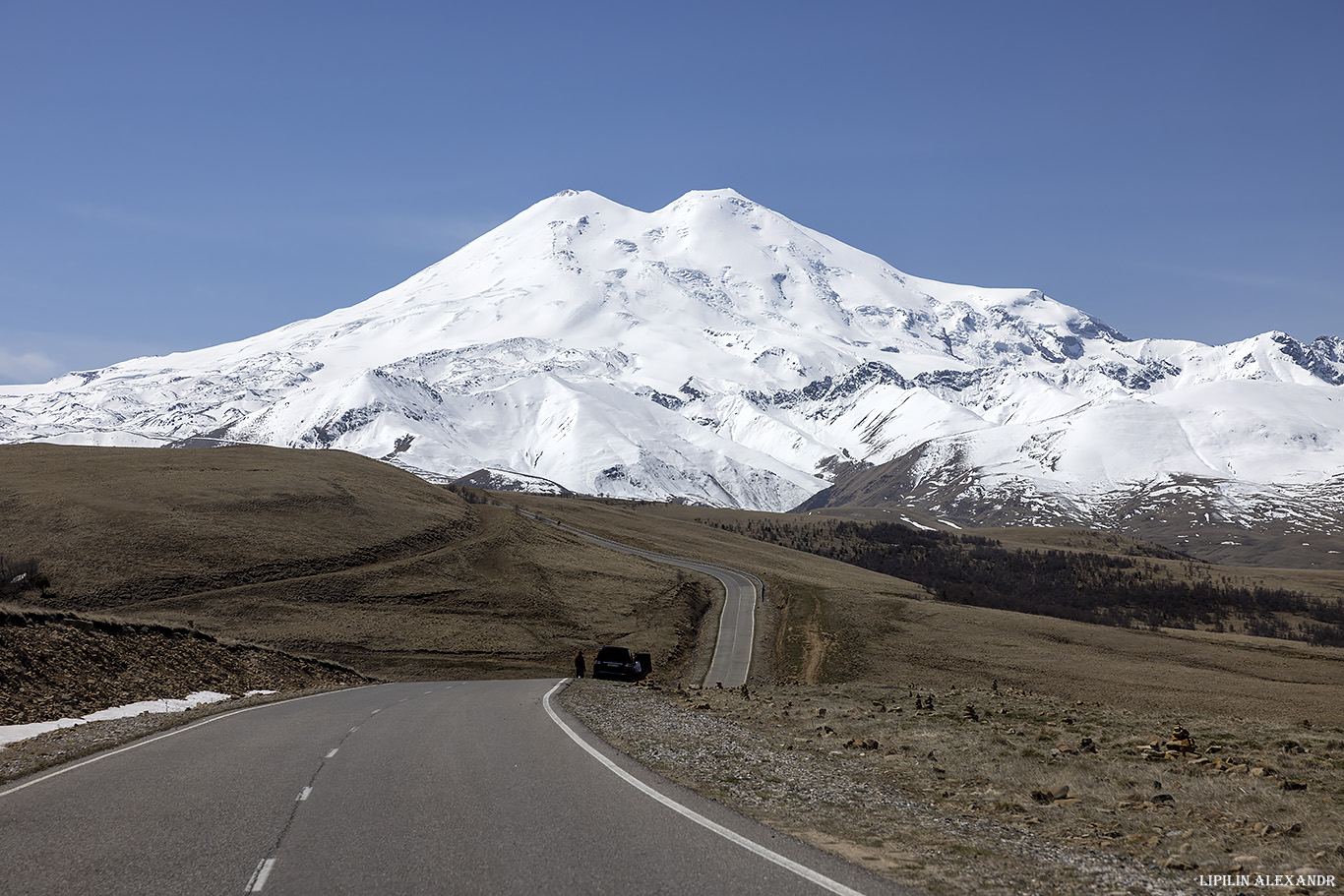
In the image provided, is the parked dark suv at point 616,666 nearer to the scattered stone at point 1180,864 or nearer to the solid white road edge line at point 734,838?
the solid white road edge line at point 734,838

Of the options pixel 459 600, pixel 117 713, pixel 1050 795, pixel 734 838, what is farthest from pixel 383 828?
pixel 459 600

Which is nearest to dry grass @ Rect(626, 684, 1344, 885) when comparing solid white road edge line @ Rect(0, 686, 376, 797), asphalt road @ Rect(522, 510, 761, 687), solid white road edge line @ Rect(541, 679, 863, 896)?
solid white road edge line @ Rect(541, 679, 863, 896)

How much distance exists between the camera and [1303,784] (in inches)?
465

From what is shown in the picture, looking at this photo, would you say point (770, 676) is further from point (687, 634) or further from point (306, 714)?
point (306, 714)

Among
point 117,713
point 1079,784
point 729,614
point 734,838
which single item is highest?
point 1079,784

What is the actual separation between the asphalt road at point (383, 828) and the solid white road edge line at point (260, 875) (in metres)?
0.02

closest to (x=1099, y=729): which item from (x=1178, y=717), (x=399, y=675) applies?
(x=1178, y=717)

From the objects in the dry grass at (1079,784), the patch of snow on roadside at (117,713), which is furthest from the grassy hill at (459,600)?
the dry grass at (1079,784)

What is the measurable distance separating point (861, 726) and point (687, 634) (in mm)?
42639

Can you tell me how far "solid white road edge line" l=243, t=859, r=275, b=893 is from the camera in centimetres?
792

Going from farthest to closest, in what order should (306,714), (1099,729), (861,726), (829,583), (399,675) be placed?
(829,583) → (399,675) → (306,714) → (861,726) → (1099,729)

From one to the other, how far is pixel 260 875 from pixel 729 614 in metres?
60.9

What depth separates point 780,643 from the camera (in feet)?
190

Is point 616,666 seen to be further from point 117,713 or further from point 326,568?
point 326,568
